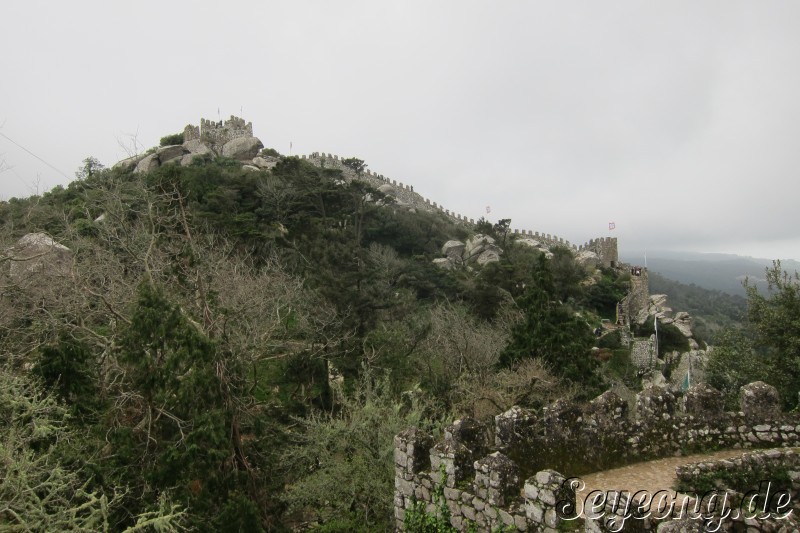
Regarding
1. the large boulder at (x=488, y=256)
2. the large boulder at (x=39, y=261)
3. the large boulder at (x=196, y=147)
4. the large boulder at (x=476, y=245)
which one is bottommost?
the large boulder at (x=39, y=261)

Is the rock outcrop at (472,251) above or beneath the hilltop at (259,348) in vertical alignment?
above

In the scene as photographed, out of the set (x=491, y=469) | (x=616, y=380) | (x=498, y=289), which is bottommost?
(x=616, y=380)

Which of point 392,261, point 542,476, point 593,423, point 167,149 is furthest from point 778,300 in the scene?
point 167,149

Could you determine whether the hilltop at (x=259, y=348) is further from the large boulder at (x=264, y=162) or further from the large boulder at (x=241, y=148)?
the large boulder at (x=241, y=148)

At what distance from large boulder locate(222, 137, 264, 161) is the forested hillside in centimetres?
1672

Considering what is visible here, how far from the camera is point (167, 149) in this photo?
4547 centimetres

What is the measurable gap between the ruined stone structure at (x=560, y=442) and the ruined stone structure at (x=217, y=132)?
4708 cm

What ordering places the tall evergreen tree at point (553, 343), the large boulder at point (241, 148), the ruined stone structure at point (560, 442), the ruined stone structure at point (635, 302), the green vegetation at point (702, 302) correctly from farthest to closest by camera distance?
the green vegetation at point (702, 302) → the large boulder at point (241, 148) → the ruined stone structure at point (635, 302) → the tall evergreen tree at point (553, 343) → the ruined stone structure at point (560, 442)

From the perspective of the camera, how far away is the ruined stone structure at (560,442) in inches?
246

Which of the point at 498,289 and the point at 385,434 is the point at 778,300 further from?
the point at 498,289

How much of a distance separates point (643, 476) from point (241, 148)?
4797cm

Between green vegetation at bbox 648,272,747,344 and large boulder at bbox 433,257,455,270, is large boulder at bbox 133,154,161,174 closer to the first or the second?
large boulder at bbox 433,257,455,270

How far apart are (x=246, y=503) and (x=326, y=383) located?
8028 mm

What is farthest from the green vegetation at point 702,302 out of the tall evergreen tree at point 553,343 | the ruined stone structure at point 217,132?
the ruined stone structure at point 217,132
